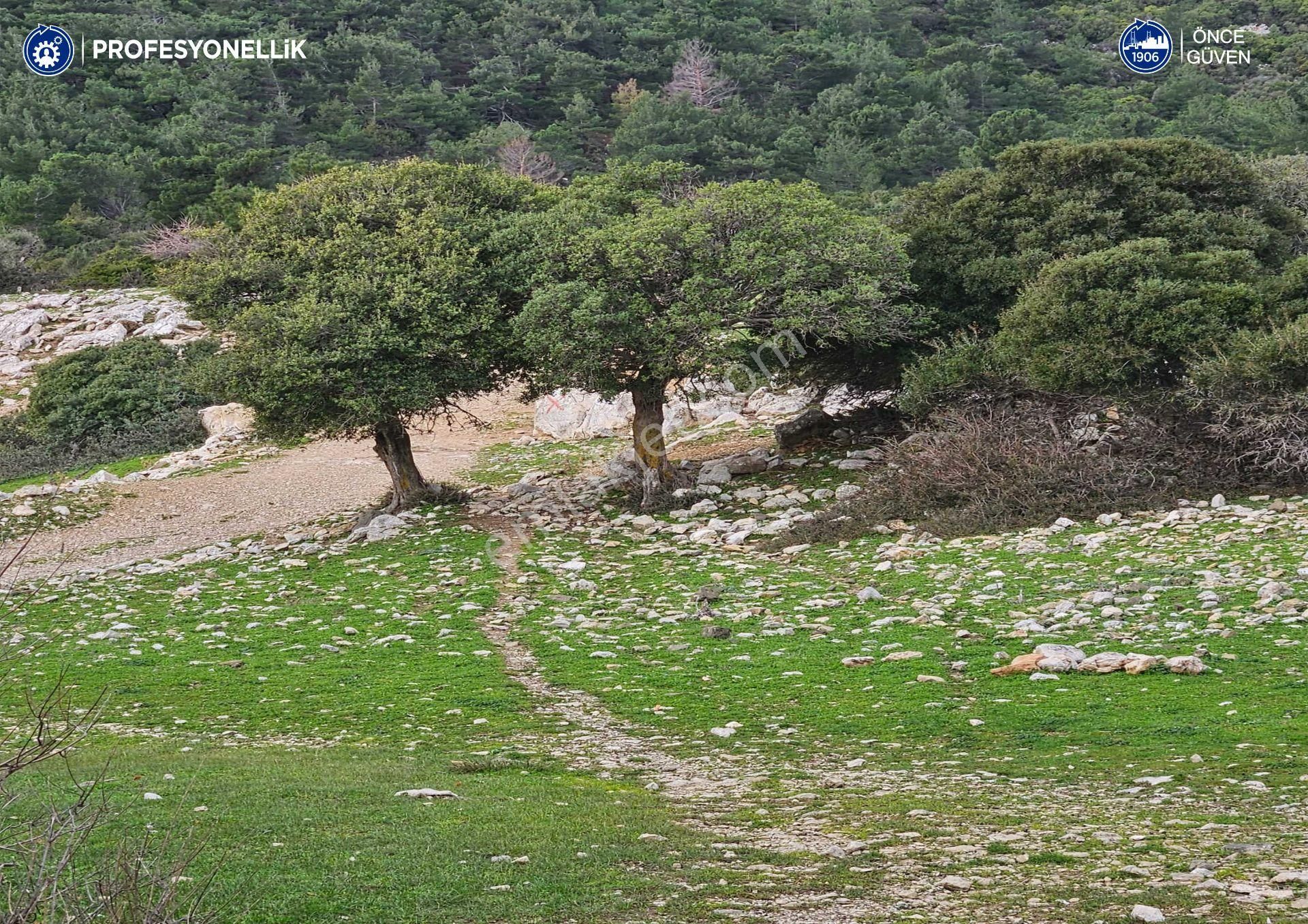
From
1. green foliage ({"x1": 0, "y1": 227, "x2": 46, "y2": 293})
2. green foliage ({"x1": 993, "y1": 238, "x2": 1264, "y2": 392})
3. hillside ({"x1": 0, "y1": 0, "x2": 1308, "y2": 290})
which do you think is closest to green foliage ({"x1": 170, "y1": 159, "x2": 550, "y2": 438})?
green foliage ({"x1": 993, "y1": 238, "x2": 1264, "y2": 392})

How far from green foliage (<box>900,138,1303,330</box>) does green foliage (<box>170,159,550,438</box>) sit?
889cm

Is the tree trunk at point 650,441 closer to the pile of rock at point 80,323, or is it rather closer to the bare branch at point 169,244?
the pile of rock at point 80,323

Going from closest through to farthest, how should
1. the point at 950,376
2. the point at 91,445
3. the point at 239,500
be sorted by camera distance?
the point at 950,376
the point at 239,500
the point at 91,445

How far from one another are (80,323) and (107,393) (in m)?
13.3

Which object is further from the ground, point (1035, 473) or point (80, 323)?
point (80, 323)

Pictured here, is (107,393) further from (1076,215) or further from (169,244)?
(1076,215)

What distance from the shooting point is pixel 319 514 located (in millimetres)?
27469

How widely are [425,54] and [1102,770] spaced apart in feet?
282

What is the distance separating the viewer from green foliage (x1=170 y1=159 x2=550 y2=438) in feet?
73.6

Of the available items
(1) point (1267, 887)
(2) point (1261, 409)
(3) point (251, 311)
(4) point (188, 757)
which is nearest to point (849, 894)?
(1) point (1267, 887)

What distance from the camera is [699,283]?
22328 mm

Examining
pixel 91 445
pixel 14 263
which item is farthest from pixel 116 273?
pixel 91 445

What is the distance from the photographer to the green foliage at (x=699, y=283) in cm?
2211

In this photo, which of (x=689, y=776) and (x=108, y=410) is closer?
(x=689, y=776)
